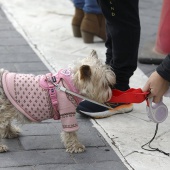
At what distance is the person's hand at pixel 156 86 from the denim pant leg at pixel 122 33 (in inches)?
35.3

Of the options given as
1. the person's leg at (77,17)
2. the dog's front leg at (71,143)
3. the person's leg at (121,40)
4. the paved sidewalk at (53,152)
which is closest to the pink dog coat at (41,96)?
the dog's front leg at (71,143)

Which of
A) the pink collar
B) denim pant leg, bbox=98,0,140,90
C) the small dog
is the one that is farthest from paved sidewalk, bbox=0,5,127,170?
denim pant leg, bbox=98,0,140,90

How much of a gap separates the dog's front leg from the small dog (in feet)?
0.31

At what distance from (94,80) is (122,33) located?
0.82 metres

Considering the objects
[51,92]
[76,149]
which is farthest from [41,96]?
[76,149]

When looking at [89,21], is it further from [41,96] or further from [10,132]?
[41,96]

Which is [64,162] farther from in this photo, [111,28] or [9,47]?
[9,47]

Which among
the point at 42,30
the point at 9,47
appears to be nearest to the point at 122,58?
the point at 9,47

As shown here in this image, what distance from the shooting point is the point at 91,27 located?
604cm

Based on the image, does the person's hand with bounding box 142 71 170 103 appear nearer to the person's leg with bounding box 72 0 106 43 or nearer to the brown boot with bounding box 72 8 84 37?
the person's leg with bounding box 72 0 106 43

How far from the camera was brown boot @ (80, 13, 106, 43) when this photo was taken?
19.7ft

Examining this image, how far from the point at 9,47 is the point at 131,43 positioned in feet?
6.79

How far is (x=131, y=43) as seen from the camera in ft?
14.2

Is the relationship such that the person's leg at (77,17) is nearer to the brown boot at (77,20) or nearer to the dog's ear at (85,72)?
the brown boot at (77,20)
